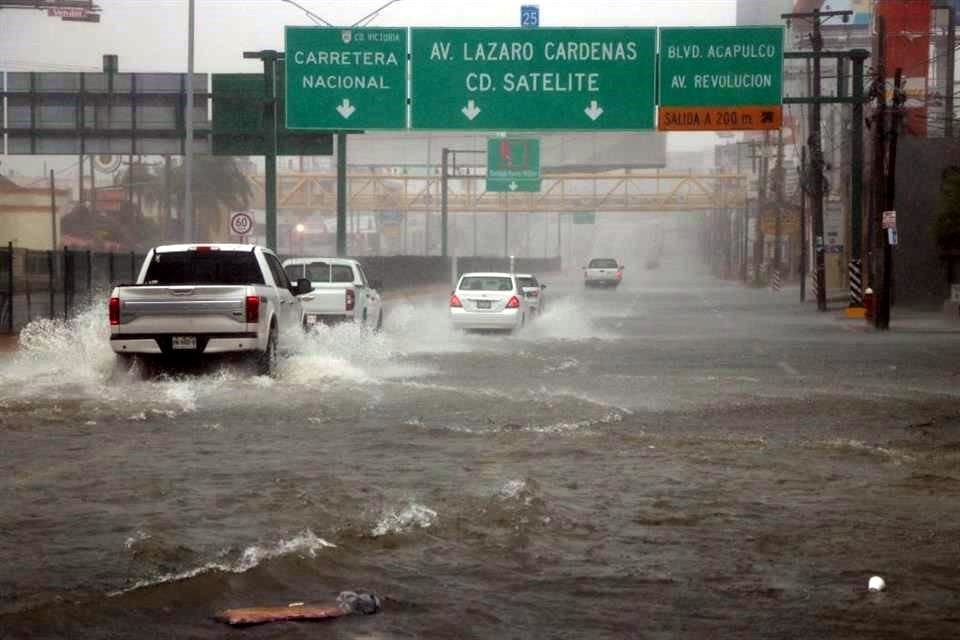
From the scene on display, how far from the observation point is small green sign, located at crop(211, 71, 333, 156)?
1576 inches

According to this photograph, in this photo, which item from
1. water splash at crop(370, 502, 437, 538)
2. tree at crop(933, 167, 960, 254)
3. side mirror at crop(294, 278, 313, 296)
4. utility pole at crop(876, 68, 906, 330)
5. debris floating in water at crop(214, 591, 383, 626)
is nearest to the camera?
debris floating in water at crop(214, 591, 383, 626)

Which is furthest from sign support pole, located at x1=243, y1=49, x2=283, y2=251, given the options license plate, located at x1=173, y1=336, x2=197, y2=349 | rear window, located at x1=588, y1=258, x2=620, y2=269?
rear window, located at x1=588, y1=258, x2=620, y2=269

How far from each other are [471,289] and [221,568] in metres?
28.8

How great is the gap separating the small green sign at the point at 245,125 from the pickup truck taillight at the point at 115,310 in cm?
1998

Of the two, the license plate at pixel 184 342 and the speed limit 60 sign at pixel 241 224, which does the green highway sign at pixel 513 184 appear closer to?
the speed limit 60 sign at pixel 241 224

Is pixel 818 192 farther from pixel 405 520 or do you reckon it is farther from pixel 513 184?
pixel 405 520

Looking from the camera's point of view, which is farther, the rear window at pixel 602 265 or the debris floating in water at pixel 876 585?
the rear window at pixel 602 265

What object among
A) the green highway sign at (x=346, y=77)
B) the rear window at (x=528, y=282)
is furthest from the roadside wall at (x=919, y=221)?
the green highway sign at (x=346, y=77)

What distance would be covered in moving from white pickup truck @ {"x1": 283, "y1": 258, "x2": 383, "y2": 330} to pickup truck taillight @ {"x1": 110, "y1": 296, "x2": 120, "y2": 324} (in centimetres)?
906

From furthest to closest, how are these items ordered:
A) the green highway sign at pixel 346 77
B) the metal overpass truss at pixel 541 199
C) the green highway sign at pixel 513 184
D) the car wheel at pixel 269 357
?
1. the metal overpass truss at pixel 541 199
2. the green highway sign at pixel 513 184
3. the green highway sign at pixel 346 77
4. the car wheel at pixel 269 357

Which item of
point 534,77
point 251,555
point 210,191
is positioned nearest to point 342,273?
point 534,77

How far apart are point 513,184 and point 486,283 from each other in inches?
1227

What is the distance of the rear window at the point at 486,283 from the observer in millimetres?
37219

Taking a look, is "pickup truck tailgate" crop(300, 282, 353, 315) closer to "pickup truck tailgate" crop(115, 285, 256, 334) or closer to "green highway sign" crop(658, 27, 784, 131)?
"green highway sign" crop(658, 27, 784, 131)
